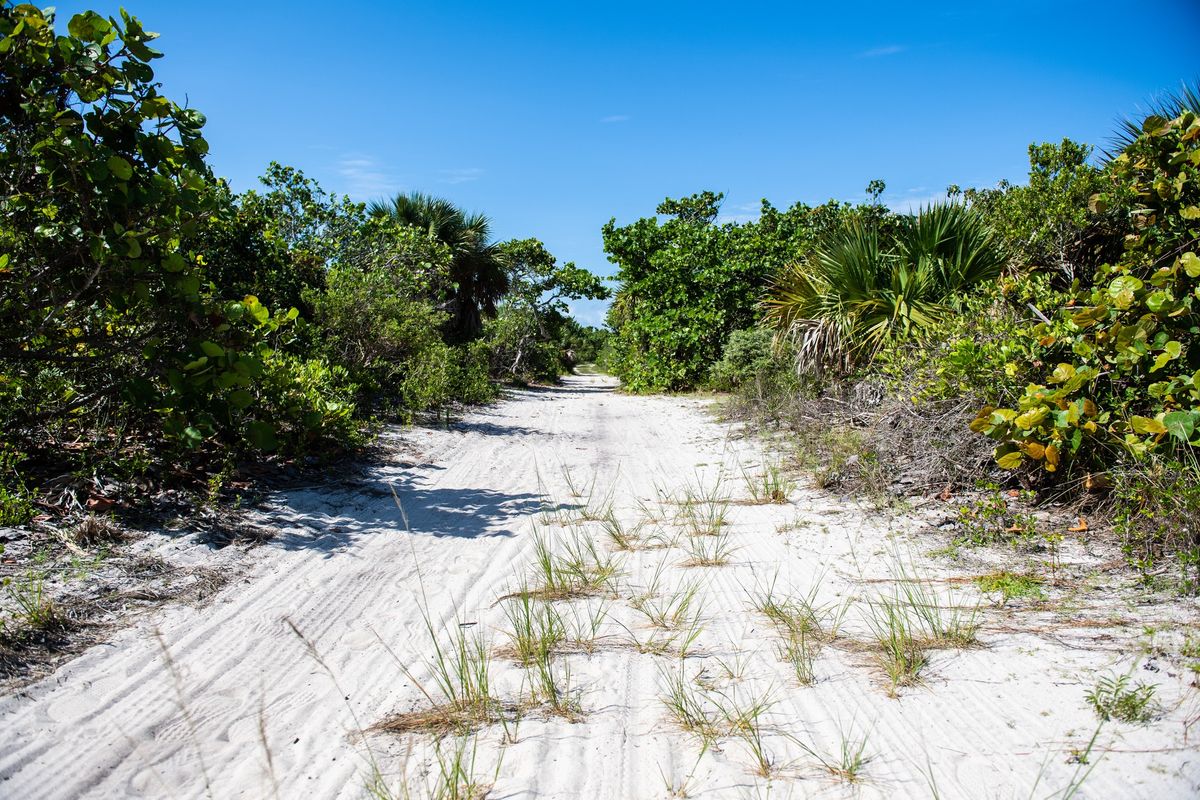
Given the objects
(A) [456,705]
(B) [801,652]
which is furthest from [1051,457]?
(A) [456,705]

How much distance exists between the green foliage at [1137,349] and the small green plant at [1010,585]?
92 centimetres

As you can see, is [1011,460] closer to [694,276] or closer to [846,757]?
[846,757]

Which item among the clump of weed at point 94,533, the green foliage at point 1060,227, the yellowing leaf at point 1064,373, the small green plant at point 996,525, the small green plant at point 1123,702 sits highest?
the green foliage at point 1060,227

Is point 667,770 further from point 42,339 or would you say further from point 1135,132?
point 1135,132

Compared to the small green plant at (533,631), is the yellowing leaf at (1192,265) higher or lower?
higher

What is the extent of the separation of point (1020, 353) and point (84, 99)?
20.6 ft

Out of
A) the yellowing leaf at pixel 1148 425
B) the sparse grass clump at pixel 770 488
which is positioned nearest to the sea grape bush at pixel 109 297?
the sparse grass clump at pixel 770 488

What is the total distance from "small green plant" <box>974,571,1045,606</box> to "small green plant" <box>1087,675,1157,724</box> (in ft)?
3.19

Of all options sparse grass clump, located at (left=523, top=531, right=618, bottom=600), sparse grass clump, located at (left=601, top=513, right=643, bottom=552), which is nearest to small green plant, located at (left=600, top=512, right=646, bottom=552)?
sparse grass clump, located at (left=601, top=513, right=643, bottom=552)

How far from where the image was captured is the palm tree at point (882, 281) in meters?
8.46

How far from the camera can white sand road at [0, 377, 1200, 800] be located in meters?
2.24

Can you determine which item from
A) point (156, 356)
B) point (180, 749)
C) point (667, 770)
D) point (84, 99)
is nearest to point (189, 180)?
point (84, 99)

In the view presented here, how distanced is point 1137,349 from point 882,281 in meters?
5.30

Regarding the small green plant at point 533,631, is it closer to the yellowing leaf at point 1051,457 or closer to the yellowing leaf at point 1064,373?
the yellowing leaf at point 1051,457
